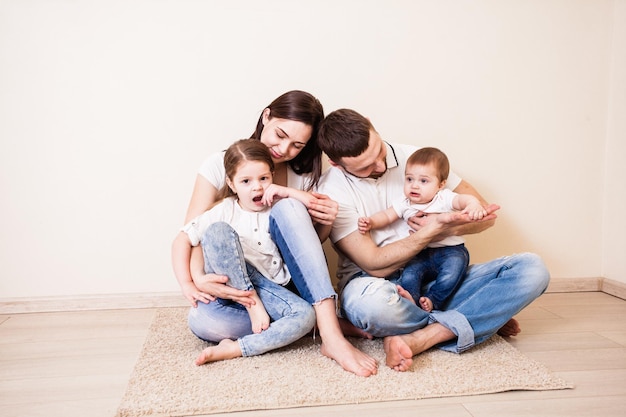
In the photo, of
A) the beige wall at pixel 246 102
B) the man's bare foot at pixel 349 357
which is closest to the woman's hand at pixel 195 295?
the man's bare foot at pixel 349 357

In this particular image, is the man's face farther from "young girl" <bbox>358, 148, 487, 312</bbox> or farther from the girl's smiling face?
the girl's smiling face

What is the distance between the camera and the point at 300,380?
1.29 metres

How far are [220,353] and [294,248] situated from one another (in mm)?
353

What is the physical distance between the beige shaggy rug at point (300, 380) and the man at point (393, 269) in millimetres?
63

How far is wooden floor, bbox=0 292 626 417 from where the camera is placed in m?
1.16

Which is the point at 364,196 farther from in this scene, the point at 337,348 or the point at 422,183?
the point at 337,348

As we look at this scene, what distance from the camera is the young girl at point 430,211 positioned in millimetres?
1584

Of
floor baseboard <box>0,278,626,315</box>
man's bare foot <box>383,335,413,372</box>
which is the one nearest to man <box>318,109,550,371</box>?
man's bare foot <box>383,335,413,372</box>

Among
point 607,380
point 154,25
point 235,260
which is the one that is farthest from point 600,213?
point 154,25

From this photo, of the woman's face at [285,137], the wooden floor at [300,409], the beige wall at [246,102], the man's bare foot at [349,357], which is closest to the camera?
the wooden floor at [300,409]

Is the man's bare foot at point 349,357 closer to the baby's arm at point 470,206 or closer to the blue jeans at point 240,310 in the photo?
the blue jeans at point 240,310

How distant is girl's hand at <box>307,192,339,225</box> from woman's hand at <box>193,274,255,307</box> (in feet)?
0.98

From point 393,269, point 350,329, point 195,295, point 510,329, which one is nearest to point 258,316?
point 195,295

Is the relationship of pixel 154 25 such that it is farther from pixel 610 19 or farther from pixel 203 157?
pixel 610 19
